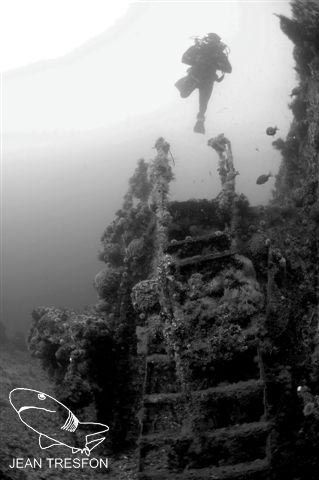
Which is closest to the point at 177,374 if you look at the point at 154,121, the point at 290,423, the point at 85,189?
the point at 290,423

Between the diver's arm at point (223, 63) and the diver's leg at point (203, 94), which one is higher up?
the diver's arm at point (223, 63)

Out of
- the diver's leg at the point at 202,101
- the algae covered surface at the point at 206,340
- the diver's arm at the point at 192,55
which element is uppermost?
the diver's arm at the point at 192,55

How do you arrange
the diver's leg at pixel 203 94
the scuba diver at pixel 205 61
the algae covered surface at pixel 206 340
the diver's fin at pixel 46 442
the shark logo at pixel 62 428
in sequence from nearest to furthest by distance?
1. the algae covered surface at pixel 206 340
2. the diver's fin at pixel 46 442
3. the shark logo at pixel 62 428
4. the scuba diver at pixel 205 61
5. the diver's leg at pixel 203 94

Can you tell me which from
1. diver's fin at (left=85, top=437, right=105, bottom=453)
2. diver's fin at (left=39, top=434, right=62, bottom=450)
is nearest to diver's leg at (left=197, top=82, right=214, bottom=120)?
diver's fin at (left=85, top=437, right=105, bottom=453)

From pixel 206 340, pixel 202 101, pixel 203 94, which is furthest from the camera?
pixel 202 101

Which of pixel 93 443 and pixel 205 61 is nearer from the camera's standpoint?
pixel 93 443

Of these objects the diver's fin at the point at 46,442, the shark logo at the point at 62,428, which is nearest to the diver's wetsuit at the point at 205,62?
the shark logo at the point at 62,428

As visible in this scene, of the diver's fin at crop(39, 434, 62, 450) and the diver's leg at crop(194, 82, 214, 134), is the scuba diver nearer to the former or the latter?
the diver's leg at crop(194, 82, 214, 134)

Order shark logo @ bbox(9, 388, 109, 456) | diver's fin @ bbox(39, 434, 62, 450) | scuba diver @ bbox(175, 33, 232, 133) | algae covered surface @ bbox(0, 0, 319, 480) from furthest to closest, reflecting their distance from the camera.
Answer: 1. scuba diver @ bbox(175, 33, 232, 133)
2. shark logo @ bbox(9, 388, 109, 456)
3. diver's fin @ bbox(39, 434, 62, 450)
4. algae covered surface @ bbox(0, 0, 319, 480)

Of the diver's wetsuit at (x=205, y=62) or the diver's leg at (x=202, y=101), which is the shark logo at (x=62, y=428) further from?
the diver's wetsuit at (x=205, y=62)

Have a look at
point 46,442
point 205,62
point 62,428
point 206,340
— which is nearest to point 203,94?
point 205,62

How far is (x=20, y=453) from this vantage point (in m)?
6.65

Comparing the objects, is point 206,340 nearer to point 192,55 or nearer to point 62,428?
point 62,428

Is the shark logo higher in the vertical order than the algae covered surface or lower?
lower
